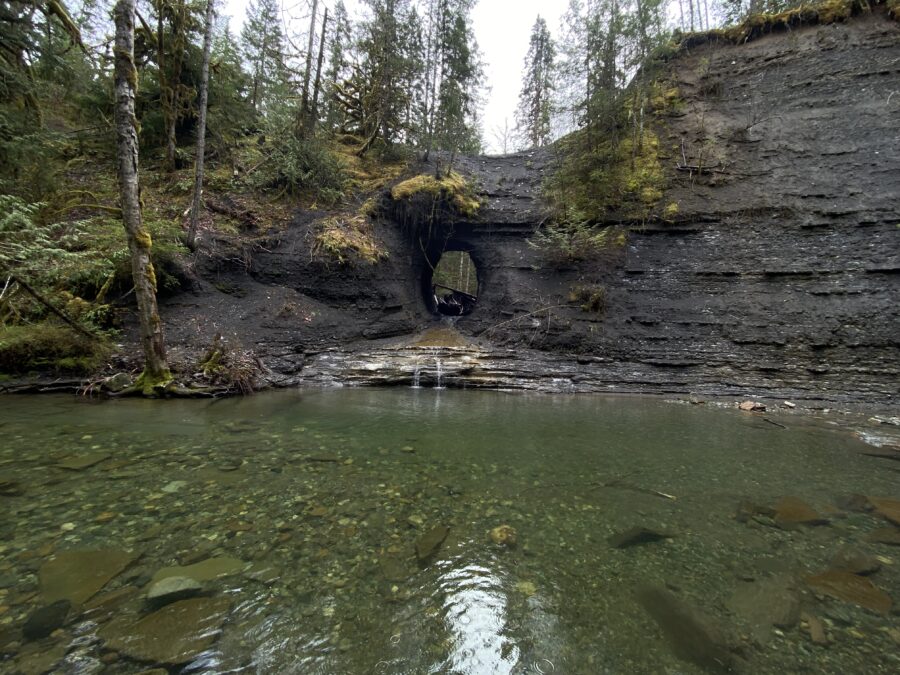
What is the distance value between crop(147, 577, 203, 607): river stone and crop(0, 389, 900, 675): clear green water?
6cm

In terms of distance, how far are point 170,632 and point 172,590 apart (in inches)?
14.4

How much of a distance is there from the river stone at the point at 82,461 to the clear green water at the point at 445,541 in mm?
97

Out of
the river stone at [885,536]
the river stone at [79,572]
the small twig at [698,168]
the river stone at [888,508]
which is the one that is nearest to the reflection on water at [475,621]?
the river stone at [79,572]

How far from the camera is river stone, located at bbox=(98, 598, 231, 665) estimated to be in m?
1.51

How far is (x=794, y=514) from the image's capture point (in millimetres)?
2982

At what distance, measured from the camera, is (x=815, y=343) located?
9297mm

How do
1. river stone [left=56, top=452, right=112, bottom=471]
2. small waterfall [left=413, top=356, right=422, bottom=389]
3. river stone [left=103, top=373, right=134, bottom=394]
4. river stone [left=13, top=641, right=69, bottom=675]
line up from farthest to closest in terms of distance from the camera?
small waterfall [left=413, top=356, right=422, bottom=389] → river stone [left=103, top=373, right=134, bottom=394] → river stone [left=56, top=452, right=112, bottom=471] → river stone [left=13, top=641, right=69, bottom=675]

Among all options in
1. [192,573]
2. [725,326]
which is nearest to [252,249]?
[192,573]

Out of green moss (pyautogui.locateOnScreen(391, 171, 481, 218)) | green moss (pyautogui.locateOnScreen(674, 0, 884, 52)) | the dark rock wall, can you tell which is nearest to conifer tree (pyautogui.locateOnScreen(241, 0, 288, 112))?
green moss (pyautogui.locateOnScreen(391, 171, 481, 218))

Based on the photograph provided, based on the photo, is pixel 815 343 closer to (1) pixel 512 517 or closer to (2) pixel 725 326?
(2) pixel 725 326

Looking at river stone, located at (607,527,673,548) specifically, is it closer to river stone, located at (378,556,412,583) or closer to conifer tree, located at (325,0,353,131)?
river stone, located at (378,556,412,583)

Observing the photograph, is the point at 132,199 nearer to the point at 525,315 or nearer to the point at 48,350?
the point at 48,350

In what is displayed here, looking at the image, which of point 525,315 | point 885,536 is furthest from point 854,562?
point 525,315

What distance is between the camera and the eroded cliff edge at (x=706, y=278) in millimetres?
9516
